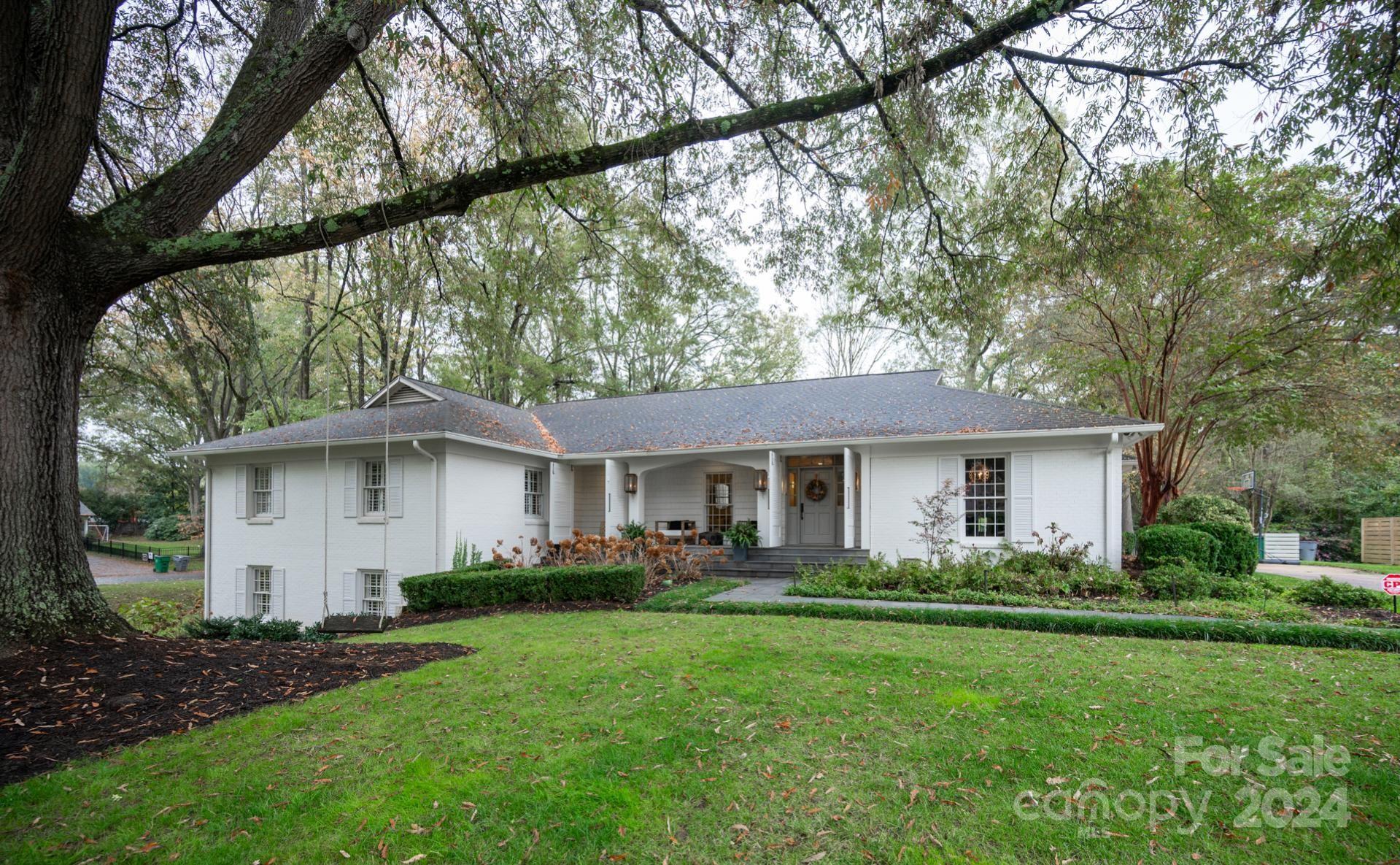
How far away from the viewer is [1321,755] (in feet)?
11.6

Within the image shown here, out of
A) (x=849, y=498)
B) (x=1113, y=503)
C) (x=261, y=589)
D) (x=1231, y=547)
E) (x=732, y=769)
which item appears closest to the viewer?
(x=732, y=769)

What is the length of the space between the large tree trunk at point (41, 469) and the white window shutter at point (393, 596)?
288 inches

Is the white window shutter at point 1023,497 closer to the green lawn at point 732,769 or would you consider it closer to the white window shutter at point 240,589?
the green lawn at point 732,769

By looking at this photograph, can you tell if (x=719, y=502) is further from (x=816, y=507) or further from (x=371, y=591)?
(x=371, y=591)

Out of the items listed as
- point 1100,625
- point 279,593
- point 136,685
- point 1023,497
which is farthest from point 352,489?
point 1023,497

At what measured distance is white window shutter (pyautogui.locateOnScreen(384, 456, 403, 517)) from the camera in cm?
1273

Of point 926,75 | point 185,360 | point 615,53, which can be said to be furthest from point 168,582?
point 926,75

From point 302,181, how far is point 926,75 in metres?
14.5

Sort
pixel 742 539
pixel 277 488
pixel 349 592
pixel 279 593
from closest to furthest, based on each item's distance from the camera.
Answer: pixel 349 592
pixel 279 593
pixel 277 488
pixel 742 539

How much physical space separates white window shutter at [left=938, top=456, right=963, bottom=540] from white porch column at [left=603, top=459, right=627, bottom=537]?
24.3 ft

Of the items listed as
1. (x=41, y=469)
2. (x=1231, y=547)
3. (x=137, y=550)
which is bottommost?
(x=137, y=550)

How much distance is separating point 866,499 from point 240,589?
47.0 feet

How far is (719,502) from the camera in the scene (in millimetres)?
16719

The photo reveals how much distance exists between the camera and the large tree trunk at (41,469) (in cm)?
486
